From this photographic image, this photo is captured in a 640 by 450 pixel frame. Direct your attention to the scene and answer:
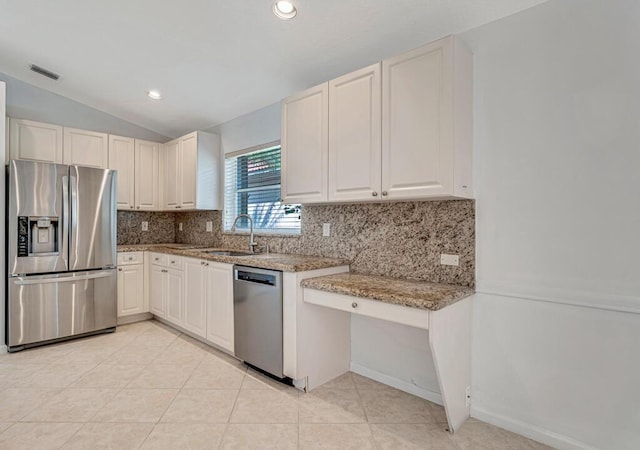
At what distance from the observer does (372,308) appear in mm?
2004

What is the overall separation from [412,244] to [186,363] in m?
2.19

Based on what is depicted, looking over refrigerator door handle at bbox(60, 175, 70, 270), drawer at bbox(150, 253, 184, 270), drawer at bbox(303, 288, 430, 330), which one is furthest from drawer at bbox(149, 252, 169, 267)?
drawer at bbox(303, 288, 430, 330)

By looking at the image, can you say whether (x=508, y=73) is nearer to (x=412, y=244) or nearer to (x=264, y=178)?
(x=412, y=244)

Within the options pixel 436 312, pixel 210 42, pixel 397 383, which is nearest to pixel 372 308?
pixel 436 312

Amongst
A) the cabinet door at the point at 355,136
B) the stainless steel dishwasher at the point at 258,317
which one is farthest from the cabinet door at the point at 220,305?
the cabinet door at the point at 355,136

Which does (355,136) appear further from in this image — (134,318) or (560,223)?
(134,318)

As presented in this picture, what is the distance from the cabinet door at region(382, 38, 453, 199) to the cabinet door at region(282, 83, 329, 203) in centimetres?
53

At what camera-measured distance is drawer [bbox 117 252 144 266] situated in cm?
393

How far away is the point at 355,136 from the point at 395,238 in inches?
31.7

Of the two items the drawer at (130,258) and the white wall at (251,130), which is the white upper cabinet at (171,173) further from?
the drawer at (130,258)

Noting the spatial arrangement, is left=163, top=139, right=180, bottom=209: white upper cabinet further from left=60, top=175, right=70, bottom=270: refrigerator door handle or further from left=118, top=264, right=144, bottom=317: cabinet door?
left=60, top=175, right=70, bottom=270: refrigerator door handle

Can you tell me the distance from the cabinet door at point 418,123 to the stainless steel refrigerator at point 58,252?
3.13 m

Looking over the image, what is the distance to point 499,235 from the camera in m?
2.03

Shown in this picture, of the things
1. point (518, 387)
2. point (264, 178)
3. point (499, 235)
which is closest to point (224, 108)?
point (264, 178)
